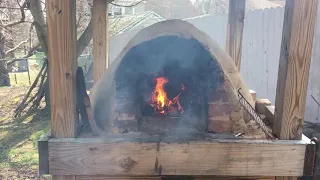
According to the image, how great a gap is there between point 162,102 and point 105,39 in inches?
54.4

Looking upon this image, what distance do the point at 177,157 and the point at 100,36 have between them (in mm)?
1968

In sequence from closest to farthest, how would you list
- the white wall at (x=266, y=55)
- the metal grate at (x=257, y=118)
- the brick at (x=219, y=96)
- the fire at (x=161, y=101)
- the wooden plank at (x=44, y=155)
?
the wooden plank at (x=44, y=155) → the metal grate at (x=257, y=118) → the brick at (x=219, y=96) → the fire at (x=161, y=101) → the white wall at (x=266, y=55)

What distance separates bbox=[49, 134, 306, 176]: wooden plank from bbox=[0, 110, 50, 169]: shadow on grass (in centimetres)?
278

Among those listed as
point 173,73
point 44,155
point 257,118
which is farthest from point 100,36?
point 257,118

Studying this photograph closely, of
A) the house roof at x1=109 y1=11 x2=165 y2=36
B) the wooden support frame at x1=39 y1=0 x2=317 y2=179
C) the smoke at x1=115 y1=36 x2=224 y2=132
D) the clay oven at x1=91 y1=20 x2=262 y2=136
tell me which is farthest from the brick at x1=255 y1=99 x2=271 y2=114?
the house roof at x1=109 y1=11 x2=165 y2=36

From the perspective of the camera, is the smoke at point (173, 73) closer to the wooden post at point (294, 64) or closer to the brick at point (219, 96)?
the brick at point (219, 96)

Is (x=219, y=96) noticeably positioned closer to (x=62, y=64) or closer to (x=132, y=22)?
(x=62, y=64)

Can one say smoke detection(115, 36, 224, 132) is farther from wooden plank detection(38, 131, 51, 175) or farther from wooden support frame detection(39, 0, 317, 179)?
wooden plank detection(38, 131, 51, 175)

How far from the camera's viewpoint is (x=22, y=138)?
522 cm

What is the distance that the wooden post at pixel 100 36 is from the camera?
127 inches

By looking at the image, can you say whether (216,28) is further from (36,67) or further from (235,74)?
(36,67)

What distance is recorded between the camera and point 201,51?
2092mm

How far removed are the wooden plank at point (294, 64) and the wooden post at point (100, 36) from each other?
6.66 feet

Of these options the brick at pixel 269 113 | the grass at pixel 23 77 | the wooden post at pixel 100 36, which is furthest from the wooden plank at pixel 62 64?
the grass at pixel 23 77
